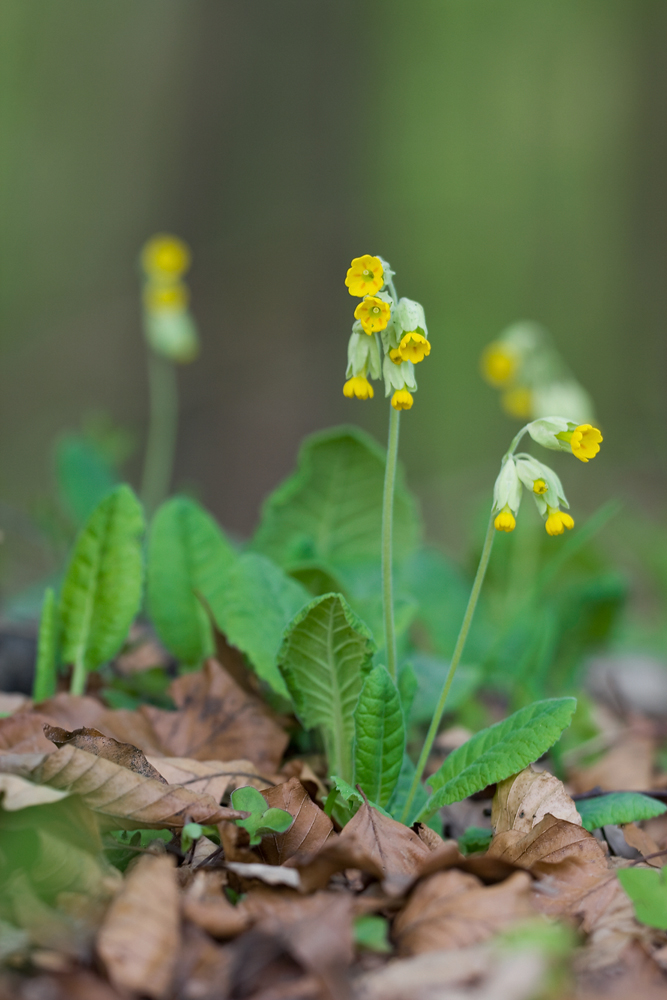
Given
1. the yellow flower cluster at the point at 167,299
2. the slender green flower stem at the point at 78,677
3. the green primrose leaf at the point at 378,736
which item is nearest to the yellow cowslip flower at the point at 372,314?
the green primrose leaf at the point at 378,736

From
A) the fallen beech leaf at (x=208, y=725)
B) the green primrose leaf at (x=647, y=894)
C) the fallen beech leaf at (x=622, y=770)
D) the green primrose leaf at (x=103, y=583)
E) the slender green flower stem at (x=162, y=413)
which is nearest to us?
the green primrose leaf at (x=647, y=894)

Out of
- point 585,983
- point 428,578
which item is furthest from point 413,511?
point 585,983

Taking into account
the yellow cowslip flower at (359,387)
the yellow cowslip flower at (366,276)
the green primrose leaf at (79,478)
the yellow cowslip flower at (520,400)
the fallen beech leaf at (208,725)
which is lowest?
the fallen beech leaf at (208,725)

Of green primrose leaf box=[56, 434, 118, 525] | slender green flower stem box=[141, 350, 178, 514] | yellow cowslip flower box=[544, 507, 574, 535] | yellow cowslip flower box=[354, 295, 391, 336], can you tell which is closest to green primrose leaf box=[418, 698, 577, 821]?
yellow cowslip flower box=[544, 507, 574, 535]

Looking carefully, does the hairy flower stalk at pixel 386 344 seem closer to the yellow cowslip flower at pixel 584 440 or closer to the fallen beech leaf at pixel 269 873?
the yellow cowslip flower at pixel 584 440

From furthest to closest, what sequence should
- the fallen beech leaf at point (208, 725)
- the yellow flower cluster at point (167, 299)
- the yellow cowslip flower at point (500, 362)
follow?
the yellow flower cluster at point (167, 299), the yellow cowslip flower at point (500, 362), the fallen beech leaf at point (208, 725)

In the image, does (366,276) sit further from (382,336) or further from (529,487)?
(529,487)
